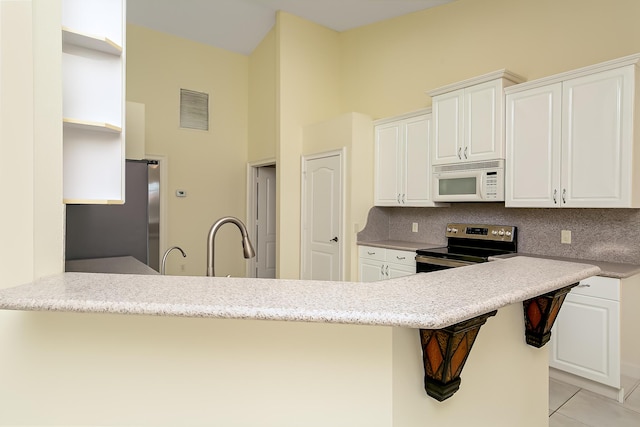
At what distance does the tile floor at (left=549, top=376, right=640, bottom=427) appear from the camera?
7.50 ft

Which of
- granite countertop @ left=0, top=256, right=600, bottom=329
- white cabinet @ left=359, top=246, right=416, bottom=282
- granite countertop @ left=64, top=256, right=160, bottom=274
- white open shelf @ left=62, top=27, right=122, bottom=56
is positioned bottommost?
white cabinet @ left=359, top=246, right=416, bottom=282

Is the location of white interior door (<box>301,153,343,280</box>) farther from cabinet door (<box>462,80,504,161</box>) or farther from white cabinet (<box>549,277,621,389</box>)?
white cabinet (<box>549,277,621,389</box>)

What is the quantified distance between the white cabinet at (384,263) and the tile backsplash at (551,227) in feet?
0.79

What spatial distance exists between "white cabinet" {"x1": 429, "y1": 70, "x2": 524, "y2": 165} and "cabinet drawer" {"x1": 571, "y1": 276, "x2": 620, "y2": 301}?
3.93ft

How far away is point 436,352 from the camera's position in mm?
1019

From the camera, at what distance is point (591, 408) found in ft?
8.00

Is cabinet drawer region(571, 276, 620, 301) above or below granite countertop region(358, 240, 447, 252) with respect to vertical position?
below

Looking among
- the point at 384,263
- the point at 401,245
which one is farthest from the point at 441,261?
the point at 384,263

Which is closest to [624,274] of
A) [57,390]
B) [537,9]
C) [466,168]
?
[466,168]

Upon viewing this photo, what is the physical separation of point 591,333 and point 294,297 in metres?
2.61

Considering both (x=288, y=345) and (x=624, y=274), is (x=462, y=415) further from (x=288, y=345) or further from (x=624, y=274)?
(x=624, y=274)

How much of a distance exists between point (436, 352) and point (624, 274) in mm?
2146

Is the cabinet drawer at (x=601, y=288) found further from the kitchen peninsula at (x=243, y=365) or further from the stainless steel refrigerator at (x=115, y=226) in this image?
the stainless steel refrigerator at (x=115, y=226)

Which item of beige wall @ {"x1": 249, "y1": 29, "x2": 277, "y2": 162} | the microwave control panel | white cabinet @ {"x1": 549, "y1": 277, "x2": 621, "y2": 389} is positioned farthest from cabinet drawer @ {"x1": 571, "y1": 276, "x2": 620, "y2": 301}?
beige wall @ {"x1": 249, "y1": 29, "x2": 277, "y2": 162}
